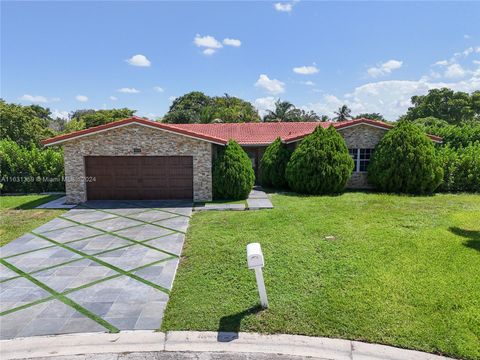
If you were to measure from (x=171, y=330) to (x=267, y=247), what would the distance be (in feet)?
12.0

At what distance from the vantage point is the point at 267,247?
800 centimetres

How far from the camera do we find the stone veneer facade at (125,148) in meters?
13.7

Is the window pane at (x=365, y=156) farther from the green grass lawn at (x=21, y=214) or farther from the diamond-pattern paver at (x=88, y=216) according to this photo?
the green grass lawn at (x=21, y=214)

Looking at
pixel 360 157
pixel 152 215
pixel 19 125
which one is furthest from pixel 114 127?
pixel 19 125

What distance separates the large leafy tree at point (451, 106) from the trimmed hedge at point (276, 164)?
117ft

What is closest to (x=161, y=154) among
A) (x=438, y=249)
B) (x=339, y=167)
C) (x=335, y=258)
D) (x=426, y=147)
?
(x=339, y=167)

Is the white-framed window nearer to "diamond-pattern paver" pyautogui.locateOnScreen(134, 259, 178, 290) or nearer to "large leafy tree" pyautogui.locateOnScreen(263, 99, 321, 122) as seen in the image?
"diamond-pattern paver" pyautogui.locateOnScreen(134, 259, 178, 290)

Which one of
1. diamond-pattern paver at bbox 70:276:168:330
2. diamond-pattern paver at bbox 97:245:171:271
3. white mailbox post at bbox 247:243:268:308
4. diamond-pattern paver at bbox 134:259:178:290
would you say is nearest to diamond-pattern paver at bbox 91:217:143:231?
diamond-pattern paver at bbox 97:245:171:271

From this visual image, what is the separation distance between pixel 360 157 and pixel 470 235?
8956 mm

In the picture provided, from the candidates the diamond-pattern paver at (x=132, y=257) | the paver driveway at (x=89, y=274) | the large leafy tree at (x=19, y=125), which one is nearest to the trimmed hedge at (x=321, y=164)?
the paver driveway at (x=89, y=274)

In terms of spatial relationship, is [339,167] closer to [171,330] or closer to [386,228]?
[386,228]

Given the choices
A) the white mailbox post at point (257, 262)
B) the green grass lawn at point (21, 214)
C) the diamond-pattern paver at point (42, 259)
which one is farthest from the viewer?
the green grass lawn at point (21, 214)

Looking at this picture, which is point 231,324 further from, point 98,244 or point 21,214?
point 21,214

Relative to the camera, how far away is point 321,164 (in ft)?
48.8
